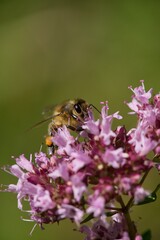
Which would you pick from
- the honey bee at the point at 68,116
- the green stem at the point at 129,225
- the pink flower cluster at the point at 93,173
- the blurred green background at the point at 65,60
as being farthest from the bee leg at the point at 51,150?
the blurred green background at the point at 65,60

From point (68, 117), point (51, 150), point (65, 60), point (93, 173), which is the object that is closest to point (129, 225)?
point (93, 173)

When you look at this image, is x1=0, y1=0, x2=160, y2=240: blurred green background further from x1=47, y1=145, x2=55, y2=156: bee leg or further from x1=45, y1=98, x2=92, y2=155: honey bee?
x1=47, y1=145, x2=55, y2=156: bee leg

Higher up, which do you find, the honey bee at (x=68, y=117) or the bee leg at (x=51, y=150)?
the honey bee at (x=68, y=117)

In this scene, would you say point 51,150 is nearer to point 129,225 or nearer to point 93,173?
point 93,173

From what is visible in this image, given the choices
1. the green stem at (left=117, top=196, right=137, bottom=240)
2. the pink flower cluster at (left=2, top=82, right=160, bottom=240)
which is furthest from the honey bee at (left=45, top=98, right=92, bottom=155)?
the green stem at (left=117, top=196, right=137, bottom=240)

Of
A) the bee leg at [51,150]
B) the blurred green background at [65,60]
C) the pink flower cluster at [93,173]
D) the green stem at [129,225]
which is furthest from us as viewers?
the blurred green background at [65,60]

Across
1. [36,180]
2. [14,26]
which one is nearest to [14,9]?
[14,26]

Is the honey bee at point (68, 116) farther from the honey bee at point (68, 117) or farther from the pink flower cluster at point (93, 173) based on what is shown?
the pink flower cluster at point (93, 173)
